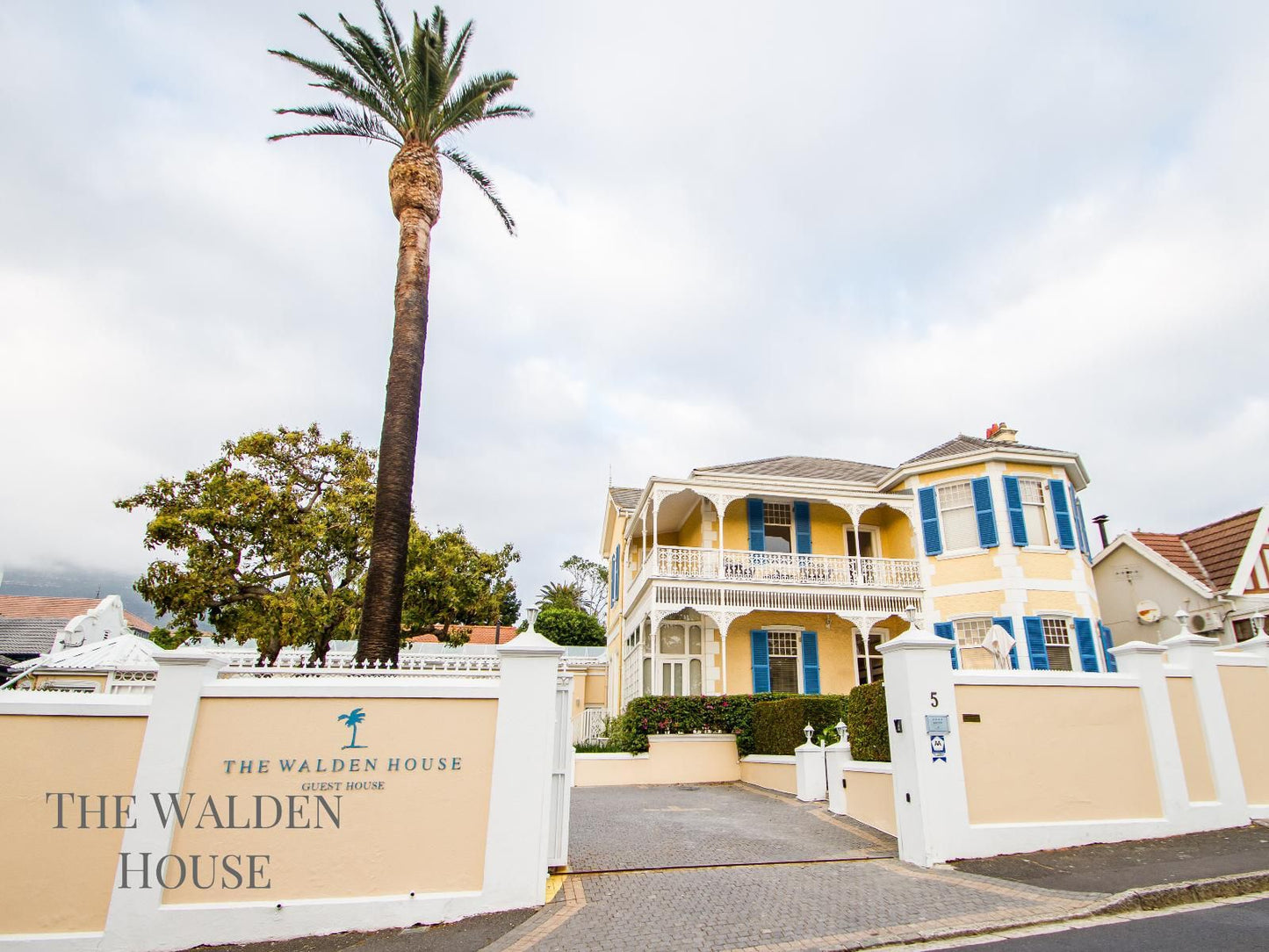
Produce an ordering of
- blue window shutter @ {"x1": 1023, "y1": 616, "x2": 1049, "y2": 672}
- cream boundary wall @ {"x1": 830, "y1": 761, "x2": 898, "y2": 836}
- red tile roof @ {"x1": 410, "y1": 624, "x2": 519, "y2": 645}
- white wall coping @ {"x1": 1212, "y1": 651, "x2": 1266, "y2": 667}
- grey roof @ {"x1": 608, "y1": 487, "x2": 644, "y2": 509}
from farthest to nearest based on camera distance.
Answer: red tile roof @ {"x1": 410, "y1": 624, "x2": 519, "y2": 645}
grey roof @ {"x1": 608, "y1": 487, "x2": 644, "y2": 509}
blue window shutter @ {"x1": 1023, "y1": 616, "x2": 1049, "y2": 672}
white wall coping @ {"x1": 1212, "y1": 651, "x2": 1266, "y2": 667}
cream boundary wall @ {"x1": 830, "y1": 761, "x2": 898, "y2": 836}

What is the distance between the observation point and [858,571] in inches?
725

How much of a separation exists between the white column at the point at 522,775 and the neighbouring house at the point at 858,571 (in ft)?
35.3

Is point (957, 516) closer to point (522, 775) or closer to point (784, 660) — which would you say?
point (784, 660)

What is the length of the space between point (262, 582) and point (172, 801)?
12.5 meters

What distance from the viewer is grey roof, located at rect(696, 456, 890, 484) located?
66.3 feet

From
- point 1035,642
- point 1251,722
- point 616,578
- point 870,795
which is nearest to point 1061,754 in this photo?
point 870,795

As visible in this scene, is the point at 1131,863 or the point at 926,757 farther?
the point at 926,757

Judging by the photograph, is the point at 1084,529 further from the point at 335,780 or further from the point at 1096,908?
the point at 335,780

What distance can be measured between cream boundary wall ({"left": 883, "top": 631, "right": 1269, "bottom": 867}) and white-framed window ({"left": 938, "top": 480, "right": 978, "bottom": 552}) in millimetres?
9116

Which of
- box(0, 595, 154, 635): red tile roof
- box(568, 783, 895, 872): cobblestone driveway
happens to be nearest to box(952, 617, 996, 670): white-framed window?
box(568, 783, 895, 872): cobblestone driveway

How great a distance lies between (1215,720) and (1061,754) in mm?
2552

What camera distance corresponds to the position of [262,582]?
55.6ft

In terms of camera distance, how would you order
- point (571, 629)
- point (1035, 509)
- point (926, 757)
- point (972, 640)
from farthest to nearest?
point (571, 629) < point (1035, 509) < point (972, 640) < point (926, 757)

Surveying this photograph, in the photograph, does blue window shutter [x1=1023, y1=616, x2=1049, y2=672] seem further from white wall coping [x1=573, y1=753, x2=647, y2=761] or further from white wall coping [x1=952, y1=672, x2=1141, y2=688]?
white wall coping [x1=573, y1=753, x2=647, y2=761]
